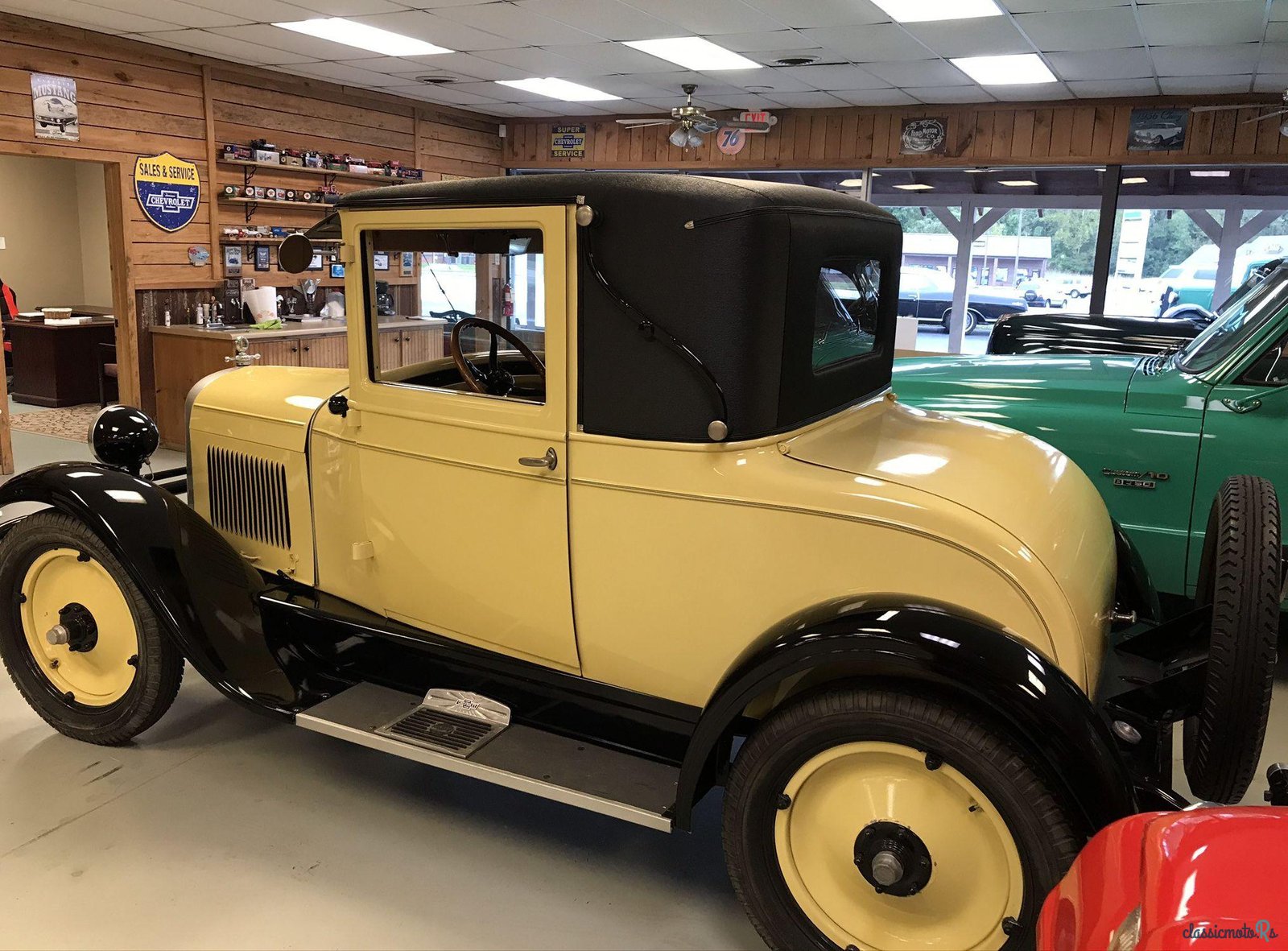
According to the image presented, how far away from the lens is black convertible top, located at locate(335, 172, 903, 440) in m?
2.12

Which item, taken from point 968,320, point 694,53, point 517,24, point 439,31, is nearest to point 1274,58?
point 968,320

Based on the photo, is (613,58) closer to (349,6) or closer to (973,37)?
(349,6)

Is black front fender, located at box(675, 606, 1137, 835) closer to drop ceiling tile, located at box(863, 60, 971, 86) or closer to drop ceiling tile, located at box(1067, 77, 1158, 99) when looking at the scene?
drop ceiling tile, located at box(863, 60, 971, 86)

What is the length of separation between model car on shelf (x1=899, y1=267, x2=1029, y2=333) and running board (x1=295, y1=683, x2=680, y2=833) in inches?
321

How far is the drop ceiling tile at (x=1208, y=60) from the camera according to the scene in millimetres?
6532

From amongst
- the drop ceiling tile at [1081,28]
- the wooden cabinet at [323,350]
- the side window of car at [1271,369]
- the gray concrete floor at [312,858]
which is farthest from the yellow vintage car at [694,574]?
the wooden cabinet at [323,350]

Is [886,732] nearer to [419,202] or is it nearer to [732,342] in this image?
[732,342]

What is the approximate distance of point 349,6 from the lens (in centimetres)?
621

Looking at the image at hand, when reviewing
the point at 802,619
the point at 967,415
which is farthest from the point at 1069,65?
the point at 802,619

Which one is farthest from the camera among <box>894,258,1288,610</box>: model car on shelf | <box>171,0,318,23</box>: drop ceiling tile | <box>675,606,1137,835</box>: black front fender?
<box>171,0,318,23</box>: drop ceiling tile

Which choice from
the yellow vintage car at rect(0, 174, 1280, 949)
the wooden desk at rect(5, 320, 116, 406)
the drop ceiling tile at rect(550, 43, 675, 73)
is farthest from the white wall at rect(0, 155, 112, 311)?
the yellow vintage car at rect(0, 174, 1280, 949)

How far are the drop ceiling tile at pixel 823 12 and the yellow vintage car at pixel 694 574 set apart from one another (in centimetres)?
369

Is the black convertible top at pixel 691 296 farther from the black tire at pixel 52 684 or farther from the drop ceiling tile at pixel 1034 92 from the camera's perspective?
the drop ceiling tile at pixel 1034 92

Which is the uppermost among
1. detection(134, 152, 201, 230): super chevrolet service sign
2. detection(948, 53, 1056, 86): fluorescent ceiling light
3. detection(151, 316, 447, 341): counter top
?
detection(948, 53, 1056, 86): fluorescent ceiling light
